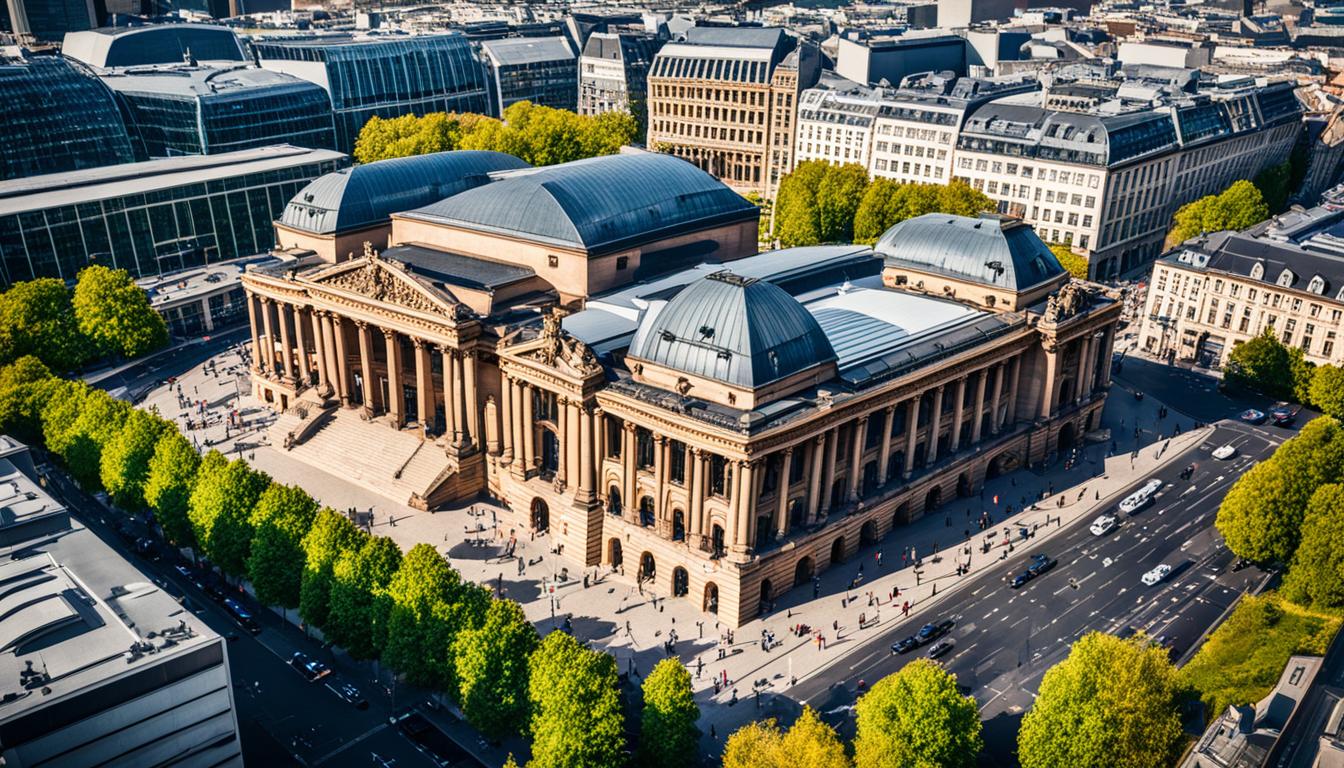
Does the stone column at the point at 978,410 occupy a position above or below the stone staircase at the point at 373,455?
above

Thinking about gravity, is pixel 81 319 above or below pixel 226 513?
above

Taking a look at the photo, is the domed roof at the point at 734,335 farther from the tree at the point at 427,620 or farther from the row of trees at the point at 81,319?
the row of trees at the point at 81,319

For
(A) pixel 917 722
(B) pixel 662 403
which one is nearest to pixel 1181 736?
(A) pixel 917 722

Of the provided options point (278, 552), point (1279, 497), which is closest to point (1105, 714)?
point (1279, 497)

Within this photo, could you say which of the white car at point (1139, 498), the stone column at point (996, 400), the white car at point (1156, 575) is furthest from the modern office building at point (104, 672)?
the white car at point (1139, 498)

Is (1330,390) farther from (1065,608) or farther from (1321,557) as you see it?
(1065,608)

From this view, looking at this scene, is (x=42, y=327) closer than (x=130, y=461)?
No

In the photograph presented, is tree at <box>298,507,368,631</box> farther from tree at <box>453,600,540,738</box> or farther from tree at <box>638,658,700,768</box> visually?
tree at <box>638,658,700,768</box>
